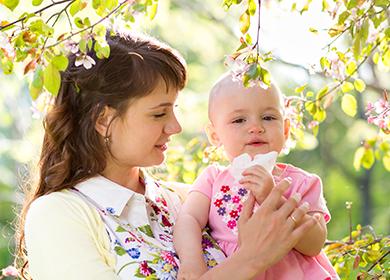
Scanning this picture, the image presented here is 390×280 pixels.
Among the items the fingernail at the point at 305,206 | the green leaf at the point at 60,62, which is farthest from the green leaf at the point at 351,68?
the green leaf at the point at 60,62

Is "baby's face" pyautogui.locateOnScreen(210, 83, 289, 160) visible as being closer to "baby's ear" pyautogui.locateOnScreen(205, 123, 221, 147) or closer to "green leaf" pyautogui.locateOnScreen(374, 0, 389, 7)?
"baby's ear" pyautogui.locateOnScreen(205, 123, 221, 147)

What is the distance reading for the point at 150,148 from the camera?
8.38ft

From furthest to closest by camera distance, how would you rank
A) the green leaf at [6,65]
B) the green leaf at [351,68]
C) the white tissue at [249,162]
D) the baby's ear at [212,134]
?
the green leaf at [351,68], the baby's ear at [212,134], the white tissue at [249,162], the green leaf at [6,65]

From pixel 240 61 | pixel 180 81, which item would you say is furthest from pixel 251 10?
pixel 180 81

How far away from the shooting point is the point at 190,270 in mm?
2389

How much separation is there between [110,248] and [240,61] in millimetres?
605

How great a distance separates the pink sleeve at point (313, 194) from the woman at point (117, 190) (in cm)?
16

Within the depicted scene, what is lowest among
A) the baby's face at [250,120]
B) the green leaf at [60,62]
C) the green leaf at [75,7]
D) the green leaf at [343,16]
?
the baby's face at [250,120]

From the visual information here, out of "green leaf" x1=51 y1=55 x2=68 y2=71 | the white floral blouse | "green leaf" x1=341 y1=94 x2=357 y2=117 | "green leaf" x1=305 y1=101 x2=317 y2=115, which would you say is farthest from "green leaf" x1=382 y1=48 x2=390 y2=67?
"green leaf" x1=51 y1=55 x2=68 y2=71

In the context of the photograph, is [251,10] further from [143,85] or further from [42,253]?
[42,253]

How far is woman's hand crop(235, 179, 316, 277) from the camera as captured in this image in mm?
2305

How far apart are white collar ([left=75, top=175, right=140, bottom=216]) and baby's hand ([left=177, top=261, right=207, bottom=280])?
257mm

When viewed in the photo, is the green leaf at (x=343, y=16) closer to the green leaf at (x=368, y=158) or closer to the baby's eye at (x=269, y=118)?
the baby's eye at (x=269, y=118)

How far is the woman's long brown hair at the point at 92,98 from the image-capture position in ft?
8.43
